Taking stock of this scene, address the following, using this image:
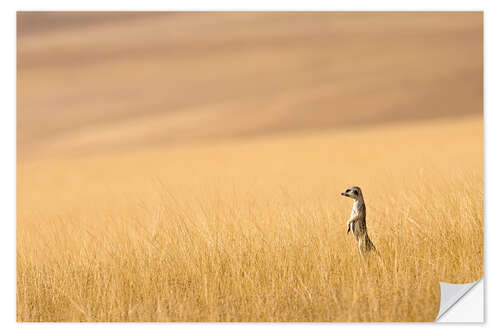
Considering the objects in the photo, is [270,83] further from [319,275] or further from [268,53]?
[319,275]

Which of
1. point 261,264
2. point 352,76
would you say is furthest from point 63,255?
point 352,76

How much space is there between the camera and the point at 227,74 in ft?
17.1

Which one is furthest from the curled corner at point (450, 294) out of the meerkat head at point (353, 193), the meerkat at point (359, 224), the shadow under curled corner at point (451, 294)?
the meerkat head at point (353, 193)

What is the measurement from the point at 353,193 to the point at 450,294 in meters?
1.11

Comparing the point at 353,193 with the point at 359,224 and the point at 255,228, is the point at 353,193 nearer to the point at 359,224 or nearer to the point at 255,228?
the point at 359,224

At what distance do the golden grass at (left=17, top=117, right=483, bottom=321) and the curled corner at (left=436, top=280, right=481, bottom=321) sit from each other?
0.21 ft

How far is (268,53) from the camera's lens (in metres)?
5.22

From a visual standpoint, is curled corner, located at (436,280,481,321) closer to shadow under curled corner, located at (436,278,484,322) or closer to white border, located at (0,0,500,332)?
shadow under curled corner, located at (436,278,484,322)

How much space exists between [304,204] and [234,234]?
0.69m

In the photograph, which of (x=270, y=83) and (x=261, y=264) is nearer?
(x=261, y=264)

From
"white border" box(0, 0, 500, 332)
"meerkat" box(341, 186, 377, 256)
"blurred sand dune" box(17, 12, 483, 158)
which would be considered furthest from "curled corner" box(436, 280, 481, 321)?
"blurred sand dune" box(17, 12, 483, 158)
